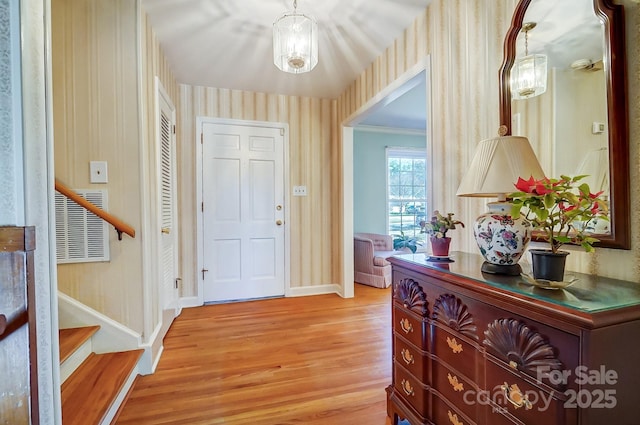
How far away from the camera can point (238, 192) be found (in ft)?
11.1

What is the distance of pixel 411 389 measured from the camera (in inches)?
51.6

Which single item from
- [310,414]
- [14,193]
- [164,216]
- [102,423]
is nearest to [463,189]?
[310,414]

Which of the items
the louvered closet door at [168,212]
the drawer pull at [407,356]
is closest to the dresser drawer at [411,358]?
the drawer pull at [407,356]

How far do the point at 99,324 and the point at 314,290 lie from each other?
225 centimetres

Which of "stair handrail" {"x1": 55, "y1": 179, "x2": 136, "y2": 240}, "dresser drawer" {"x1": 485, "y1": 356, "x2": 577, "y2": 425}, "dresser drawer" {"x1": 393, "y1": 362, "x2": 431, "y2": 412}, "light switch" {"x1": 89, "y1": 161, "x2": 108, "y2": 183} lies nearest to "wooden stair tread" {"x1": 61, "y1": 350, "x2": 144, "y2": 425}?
"stair handrail" {"x1": 55, "y1": 179, "x2": 136, "y2": 240}

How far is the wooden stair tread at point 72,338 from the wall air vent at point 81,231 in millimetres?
412

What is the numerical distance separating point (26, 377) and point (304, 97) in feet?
11.2

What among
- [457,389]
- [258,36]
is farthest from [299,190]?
[457,389]

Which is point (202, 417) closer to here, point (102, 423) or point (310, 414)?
point (102, 423)

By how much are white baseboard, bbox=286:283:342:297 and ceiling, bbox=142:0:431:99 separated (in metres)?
2.36

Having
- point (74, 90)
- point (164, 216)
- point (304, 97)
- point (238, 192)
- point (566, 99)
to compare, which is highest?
point (304, 97)

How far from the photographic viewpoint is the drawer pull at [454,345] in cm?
107

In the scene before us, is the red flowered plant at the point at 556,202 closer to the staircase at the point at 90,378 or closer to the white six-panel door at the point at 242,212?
the staircase at the point at 90,378

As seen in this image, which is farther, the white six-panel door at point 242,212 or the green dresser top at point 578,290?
the white six-panel door at point 242,212
